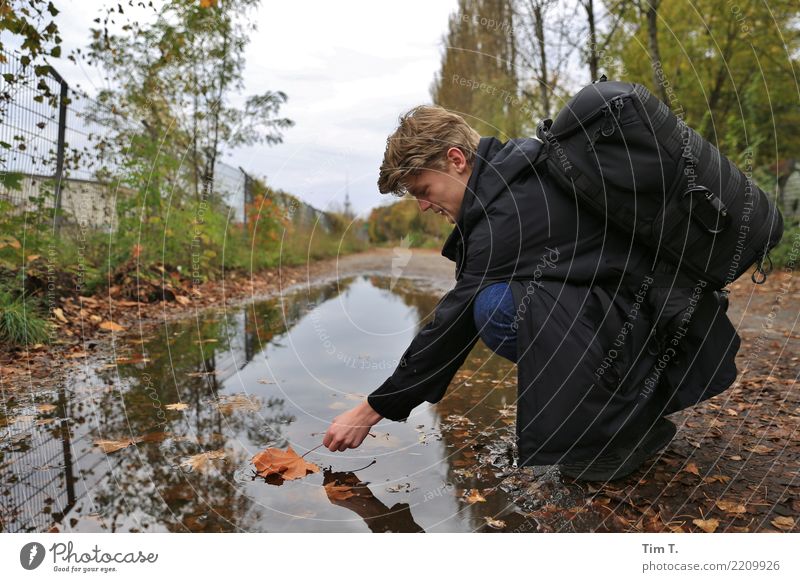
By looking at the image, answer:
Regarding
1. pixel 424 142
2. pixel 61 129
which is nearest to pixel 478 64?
pixel 424 142

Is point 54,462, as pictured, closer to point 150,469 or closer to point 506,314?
point 150,469

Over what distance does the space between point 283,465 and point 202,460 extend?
35cm

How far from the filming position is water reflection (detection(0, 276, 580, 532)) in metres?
2.06

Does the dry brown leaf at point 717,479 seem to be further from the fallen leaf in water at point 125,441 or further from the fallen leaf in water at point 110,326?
the fallen leaf in water at point 110,326

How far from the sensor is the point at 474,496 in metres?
2.22

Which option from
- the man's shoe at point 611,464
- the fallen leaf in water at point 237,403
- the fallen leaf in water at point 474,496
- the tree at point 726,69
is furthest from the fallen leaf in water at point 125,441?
the tree at point 726,69

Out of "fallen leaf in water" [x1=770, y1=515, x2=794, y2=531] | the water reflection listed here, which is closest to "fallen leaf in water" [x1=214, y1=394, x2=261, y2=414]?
the water reflection

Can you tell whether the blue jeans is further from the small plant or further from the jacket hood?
the small plant

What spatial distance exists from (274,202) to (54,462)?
950cm

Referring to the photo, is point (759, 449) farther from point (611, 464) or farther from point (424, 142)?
point (424, 142)

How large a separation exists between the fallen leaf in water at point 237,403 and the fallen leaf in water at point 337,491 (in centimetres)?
105
